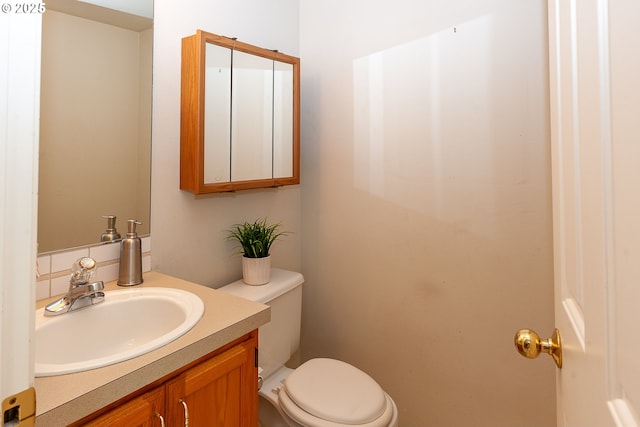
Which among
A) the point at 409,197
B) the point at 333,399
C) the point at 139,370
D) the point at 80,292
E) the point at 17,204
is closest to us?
the point at 17,204

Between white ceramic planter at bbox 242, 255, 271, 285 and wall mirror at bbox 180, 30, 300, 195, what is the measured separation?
0.99 feet

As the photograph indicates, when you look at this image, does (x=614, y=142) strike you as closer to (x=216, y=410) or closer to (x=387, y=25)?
(x=216, y=410)

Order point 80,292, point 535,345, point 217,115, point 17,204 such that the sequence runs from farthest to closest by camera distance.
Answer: point 217,115, point 80,292, point 535,345, point 17,204

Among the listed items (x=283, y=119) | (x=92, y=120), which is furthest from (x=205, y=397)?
(x=283, y=119)

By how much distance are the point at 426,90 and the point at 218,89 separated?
0.83m

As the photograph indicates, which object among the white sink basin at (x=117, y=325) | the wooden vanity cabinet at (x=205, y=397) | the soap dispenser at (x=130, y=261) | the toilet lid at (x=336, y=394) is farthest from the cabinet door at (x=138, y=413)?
the toilet lid at (x=336, y=394)

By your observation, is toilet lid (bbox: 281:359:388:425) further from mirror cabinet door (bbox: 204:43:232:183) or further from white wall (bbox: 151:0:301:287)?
mirror cabinet door (bbox: 204:43:232:183)

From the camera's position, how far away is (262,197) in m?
1.80

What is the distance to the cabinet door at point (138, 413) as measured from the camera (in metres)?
0.74

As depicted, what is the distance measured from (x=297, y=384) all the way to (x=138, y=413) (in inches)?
28.0

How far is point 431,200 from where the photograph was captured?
1613 millimetres

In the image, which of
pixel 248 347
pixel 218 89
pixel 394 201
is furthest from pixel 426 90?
pixel 248 347

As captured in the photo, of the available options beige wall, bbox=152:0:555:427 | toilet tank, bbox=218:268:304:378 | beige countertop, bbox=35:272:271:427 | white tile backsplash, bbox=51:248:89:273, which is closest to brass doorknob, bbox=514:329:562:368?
beige countertop, bbox=35:272:271:427

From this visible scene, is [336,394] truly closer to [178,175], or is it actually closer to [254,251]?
[254,251]
